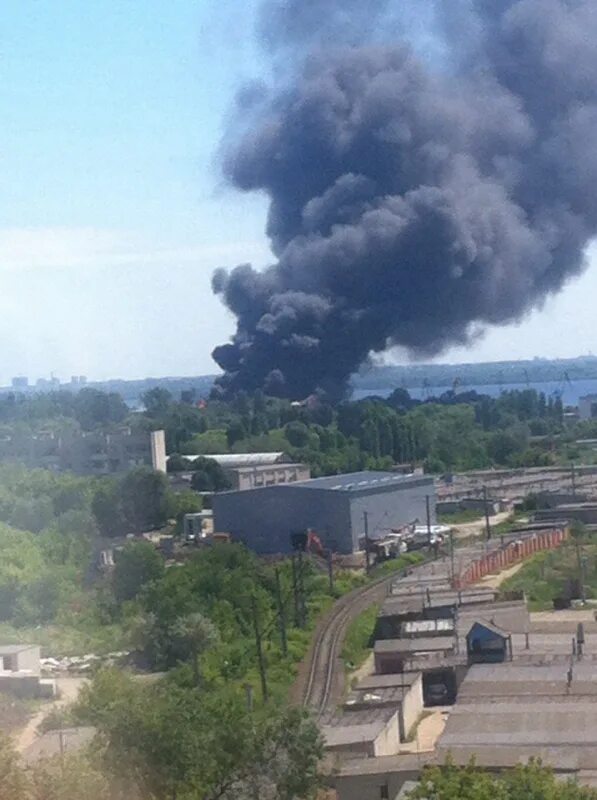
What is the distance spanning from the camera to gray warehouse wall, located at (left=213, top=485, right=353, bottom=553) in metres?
13.8

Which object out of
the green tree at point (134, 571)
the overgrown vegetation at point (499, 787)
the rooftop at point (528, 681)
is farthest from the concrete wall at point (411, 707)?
the green tree at point (134, 571)

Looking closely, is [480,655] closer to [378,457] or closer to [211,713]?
[211,713]

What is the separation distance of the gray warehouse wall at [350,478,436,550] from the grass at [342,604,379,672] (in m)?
3.19

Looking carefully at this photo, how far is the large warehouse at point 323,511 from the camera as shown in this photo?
13781 mm

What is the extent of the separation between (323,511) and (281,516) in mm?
472

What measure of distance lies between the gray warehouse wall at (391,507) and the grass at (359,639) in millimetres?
3192

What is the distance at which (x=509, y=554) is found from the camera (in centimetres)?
1217

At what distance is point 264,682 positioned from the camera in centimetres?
790

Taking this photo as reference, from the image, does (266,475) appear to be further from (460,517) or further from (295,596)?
(295,596)

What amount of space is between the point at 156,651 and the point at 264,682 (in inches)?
35.6

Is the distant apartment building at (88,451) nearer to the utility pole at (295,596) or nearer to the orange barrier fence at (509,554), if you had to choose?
the orange barrier fence at (509,554)

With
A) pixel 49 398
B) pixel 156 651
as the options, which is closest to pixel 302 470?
pixel 156 651

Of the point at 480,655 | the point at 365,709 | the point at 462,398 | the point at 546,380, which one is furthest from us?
the point at 546,380

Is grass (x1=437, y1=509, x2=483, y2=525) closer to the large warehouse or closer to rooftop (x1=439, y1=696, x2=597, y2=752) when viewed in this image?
the large warehouse
